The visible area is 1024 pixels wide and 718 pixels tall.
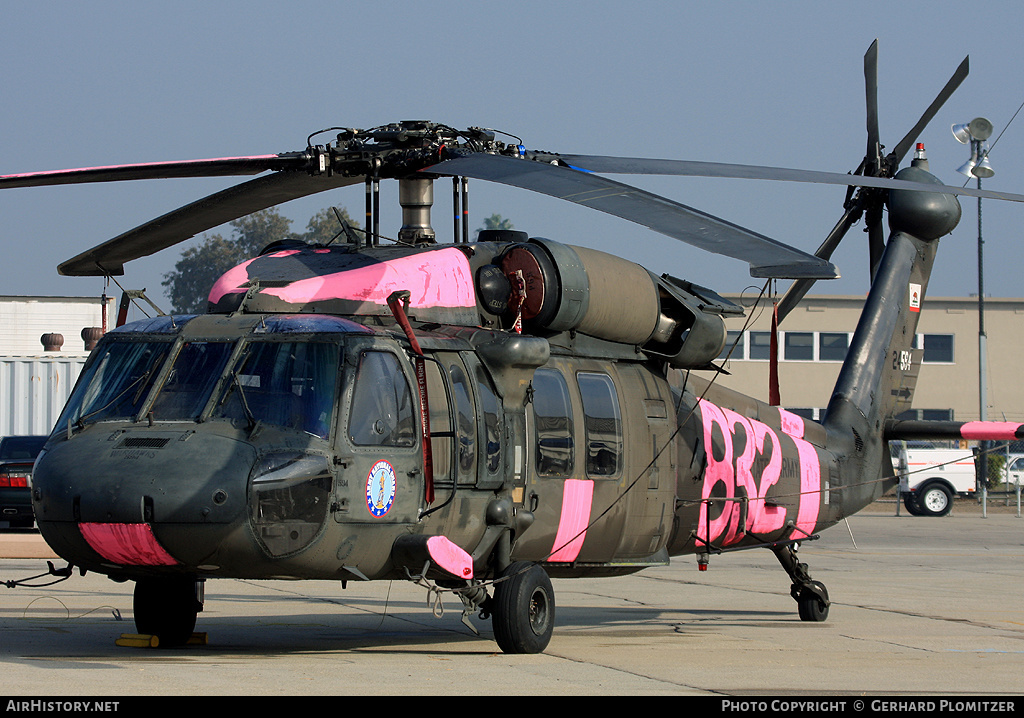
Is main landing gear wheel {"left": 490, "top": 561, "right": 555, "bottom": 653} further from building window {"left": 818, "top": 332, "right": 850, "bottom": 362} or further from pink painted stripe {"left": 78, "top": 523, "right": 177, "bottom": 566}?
building window {"left": 818, "top": 332, "right": 850, "bottom": 362}

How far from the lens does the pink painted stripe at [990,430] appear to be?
12.9 meters

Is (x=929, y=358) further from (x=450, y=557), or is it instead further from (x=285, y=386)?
(x=285, y=386)

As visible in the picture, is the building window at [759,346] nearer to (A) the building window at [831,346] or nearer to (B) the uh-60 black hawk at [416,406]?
(A) the building window at [831,346]

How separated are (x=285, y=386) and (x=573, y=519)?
2.74 m

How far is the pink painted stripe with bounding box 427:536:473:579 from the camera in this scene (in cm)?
873

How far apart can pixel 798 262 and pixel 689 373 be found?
4050mm

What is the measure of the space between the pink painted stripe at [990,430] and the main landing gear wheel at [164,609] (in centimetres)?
762

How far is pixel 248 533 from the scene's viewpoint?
8102mm

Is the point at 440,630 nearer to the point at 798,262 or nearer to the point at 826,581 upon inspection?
the point at 798,262

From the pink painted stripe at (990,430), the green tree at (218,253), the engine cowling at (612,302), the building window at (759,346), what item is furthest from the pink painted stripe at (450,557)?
the green tree at (218,253)

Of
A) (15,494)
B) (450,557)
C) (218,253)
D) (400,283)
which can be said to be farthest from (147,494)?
(218,253)

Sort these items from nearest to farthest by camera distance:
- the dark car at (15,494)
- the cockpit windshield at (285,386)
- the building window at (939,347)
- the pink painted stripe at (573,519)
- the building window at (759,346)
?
the cockpit windshield at (285,386), the pink painted stripe at (573,519), the dark car at (15,494), the building window at (759,346), the building window at (939,347)

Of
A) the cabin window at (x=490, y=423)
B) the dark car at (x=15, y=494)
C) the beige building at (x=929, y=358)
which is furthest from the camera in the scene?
the beige building at (x=929, y=358)

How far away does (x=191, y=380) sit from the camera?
8.73 m
